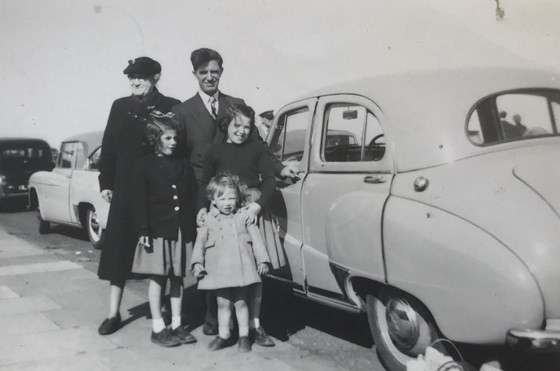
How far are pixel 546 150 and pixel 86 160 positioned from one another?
7921mm

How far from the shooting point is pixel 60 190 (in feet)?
33.0

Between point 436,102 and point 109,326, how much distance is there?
3.02m

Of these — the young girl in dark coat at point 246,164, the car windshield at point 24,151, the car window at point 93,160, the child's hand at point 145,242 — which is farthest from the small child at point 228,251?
the car windshield at point 24,151

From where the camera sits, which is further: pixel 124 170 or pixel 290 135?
pixel 290 135

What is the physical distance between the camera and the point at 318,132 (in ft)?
15.2

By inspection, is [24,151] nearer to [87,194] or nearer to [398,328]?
[87,194]

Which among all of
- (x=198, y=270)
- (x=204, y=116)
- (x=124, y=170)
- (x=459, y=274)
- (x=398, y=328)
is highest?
(x=204, y=116)

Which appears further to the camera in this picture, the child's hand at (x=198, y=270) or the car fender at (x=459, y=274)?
the child's hand at (x=198, y=270)

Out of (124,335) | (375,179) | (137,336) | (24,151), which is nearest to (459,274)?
(375,179)

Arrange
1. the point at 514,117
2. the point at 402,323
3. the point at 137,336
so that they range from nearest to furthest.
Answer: the point at 402,323, the point at 514,117, the point at 137,336

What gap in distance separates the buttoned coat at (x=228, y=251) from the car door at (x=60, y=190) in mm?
6307

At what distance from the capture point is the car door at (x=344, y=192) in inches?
144

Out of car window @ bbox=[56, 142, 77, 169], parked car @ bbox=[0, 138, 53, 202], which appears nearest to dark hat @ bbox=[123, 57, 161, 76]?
car window @ bbox=[56, 142, 77, 169]

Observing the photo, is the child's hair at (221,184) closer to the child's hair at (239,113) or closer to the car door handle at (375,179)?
the child's hair at (239,113)
